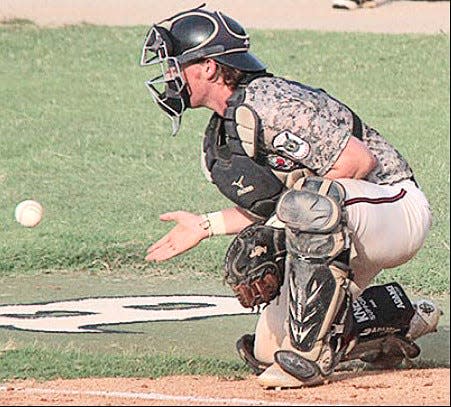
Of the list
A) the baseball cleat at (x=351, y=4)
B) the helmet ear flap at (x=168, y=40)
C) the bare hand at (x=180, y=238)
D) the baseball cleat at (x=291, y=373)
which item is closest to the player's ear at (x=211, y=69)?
the helmet ear flap at (x=168, y=40)

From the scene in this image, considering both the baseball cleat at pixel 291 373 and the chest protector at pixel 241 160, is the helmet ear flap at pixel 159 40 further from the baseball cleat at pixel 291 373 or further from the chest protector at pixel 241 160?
the baseball cleat at pixel 291 373

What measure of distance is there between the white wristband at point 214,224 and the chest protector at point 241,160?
3.3 inches

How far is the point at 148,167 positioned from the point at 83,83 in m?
3.16

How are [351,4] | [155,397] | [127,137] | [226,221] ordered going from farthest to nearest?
[351,4] < [127,137] < [226,221] < [155,397]

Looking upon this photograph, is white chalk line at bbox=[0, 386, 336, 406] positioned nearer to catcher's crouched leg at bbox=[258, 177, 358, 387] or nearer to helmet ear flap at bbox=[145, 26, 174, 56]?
catcher's crouched leg at bbox=[258, 177, 358, 387]

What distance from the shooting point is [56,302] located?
6.14 meters

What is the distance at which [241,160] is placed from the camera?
4.69 meters

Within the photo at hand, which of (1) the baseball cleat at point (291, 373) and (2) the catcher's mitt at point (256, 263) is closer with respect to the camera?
(1) the baseball cleat at point (291, 373)

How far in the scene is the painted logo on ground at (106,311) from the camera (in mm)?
5680

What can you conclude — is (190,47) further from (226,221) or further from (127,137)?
(127,137)

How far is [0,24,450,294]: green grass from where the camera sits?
23.0 ft

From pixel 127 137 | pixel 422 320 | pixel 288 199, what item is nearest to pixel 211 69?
pixel 288 199

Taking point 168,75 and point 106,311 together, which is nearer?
point 168,75

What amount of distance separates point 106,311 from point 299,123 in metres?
1.79
